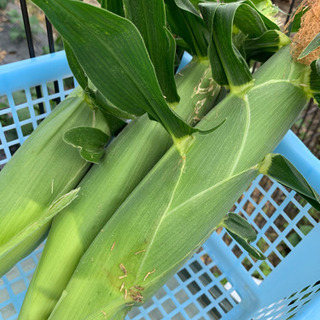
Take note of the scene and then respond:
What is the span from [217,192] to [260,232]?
0.95 ft

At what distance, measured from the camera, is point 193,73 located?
52 cm

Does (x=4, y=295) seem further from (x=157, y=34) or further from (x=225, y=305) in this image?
(x=157, y=34)

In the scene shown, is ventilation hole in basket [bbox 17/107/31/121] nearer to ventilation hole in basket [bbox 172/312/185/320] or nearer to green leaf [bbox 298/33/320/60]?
ventilation hole in basket [bbox 172/312/185/320]

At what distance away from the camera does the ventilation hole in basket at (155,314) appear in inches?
28.8

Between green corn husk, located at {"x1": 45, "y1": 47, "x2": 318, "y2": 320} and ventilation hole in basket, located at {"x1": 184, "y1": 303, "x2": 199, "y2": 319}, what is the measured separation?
0.34 metres

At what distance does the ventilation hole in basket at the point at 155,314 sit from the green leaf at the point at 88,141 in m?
0.39

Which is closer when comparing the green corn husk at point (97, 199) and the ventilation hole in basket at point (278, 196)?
the green corn husk at point (97, 199)

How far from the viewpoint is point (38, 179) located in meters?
0.49

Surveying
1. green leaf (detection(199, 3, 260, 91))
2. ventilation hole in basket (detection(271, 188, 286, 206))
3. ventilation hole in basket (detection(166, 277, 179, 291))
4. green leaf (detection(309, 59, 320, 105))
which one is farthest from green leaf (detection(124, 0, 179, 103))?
ventilation hole in basket (detection(271, 188, 286, 206))

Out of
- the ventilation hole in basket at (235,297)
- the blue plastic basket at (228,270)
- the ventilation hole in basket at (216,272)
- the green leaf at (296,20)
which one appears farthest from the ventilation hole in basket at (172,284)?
the green leaf at (296,20)

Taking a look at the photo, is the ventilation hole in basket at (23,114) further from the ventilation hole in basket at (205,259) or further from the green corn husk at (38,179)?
the ventilation hole in basket at (205,259)

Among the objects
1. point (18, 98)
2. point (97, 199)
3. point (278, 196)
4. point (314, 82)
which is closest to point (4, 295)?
point (97, 199)

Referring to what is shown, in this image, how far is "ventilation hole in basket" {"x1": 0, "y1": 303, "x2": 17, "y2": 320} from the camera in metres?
0.69

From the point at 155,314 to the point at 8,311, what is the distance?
0.26 metres
